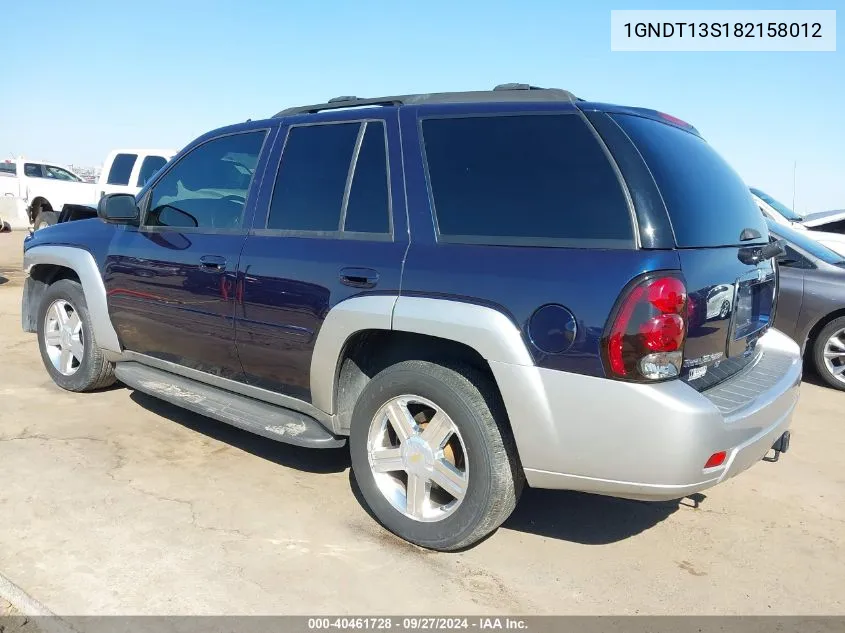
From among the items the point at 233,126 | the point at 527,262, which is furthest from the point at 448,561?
the point at 233,126

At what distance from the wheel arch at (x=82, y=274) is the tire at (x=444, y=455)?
221 centimetres

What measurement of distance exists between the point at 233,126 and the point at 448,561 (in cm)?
274

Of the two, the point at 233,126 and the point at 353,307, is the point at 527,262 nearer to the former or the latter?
the point at 353,307

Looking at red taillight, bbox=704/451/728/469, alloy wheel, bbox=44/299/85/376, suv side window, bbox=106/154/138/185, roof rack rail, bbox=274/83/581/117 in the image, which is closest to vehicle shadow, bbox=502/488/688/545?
red taillight, bbox=704/451/728/469

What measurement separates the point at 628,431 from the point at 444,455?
86 centimetres

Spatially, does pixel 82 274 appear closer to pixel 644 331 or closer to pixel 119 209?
pixel 119 209

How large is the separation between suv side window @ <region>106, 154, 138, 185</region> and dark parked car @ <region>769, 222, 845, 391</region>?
36.5 ft

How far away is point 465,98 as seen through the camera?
3318 millimetres

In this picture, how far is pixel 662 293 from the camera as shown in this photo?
2.55 meters

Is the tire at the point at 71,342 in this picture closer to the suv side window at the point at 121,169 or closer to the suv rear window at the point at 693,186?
the suv rear window at the point at 693,186

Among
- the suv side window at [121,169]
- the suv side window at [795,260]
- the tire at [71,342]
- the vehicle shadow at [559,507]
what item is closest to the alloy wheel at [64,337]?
the tire at [71,342]

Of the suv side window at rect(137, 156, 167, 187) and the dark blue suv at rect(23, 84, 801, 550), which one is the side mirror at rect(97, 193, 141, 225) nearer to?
the dark blue suv at rect(23, 84, 801, 550)

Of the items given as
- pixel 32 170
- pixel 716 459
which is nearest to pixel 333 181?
pixel 716 459

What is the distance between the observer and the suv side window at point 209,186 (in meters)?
4.00
